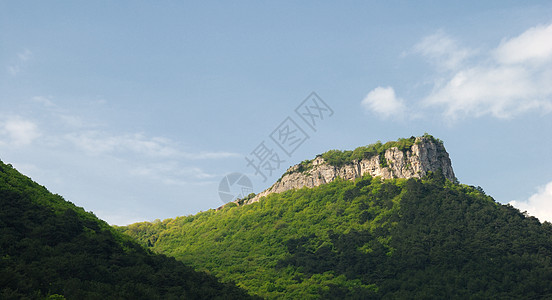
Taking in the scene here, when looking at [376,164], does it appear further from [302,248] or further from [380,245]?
[302,248]

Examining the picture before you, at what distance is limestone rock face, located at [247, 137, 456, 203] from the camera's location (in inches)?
4023

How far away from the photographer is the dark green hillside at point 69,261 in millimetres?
36719

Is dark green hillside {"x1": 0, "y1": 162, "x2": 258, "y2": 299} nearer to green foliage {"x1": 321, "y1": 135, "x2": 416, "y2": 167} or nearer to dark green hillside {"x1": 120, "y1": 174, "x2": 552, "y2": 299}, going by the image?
dark green hillside {"x1": 120, "y1": 174, "x2": 552, "y2": 299}

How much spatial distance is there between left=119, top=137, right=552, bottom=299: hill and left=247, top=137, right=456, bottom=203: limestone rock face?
5.66ft

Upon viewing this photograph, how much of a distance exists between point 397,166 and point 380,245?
25620 mm

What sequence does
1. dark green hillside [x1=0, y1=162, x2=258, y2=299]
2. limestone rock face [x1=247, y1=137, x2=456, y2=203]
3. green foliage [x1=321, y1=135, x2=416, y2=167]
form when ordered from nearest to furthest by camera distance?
dark green hillside [x1=0, y1=162, x2=258, y2=299], limestone rock face [x1=247, y1=137, x2=456, y2=203], green foliage [x1=321, y1=135, x2=416, y2=167]

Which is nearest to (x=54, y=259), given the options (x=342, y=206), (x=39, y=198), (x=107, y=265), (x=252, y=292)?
(x=107, y=265)

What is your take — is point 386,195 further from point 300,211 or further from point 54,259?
point 54,259

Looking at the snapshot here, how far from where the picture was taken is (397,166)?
10431 centimetres

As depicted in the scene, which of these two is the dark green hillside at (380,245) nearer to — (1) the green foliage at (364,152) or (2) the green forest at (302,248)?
(2) the green forest at (302,248)

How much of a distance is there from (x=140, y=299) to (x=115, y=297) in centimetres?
278

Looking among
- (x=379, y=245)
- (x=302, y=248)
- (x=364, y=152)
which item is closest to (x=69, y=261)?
(x=302, y=248)

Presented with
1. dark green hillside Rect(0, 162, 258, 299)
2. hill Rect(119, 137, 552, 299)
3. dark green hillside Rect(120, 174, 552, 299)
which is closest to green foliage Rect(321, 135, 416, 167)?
hill Rect(119, 137, 552, 299)

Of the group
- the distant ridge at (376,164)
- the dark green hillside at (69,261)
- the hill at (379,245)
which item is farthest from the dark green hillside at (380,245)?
the dark green hillside at (69,261)
